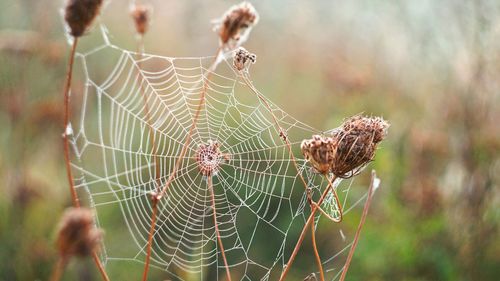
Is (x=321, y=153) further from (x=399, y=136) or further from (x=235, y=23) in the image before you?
(x=399, y=136)

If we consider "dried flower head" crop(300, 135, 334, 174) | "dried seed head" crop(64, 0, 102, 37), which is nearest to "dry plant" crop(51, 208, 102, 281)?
"dried seed head" crop(64, 0, 102, 37)

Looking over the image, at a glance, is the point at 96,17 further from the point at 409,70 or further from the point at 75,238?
the point at 409,70

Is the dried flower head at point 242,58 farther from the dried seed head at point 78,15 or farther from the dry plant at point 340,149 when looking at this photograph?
the dried seed head at point 78,15

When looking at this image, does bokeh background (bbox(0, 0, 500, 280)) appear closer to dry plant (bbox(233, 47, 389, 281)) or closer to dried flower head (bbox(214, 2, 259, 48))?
dry plant (bbox(233, 47, 389, 281))

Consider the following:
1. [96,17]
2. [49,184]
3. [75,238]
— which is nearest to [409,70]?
[49,184]

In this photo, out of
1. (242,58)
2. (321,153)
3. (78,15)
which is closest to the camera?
(78,15)

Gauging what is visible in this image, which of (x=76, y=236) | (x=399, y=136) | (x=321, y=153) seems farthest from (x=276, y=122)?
(x=399, y=136)
